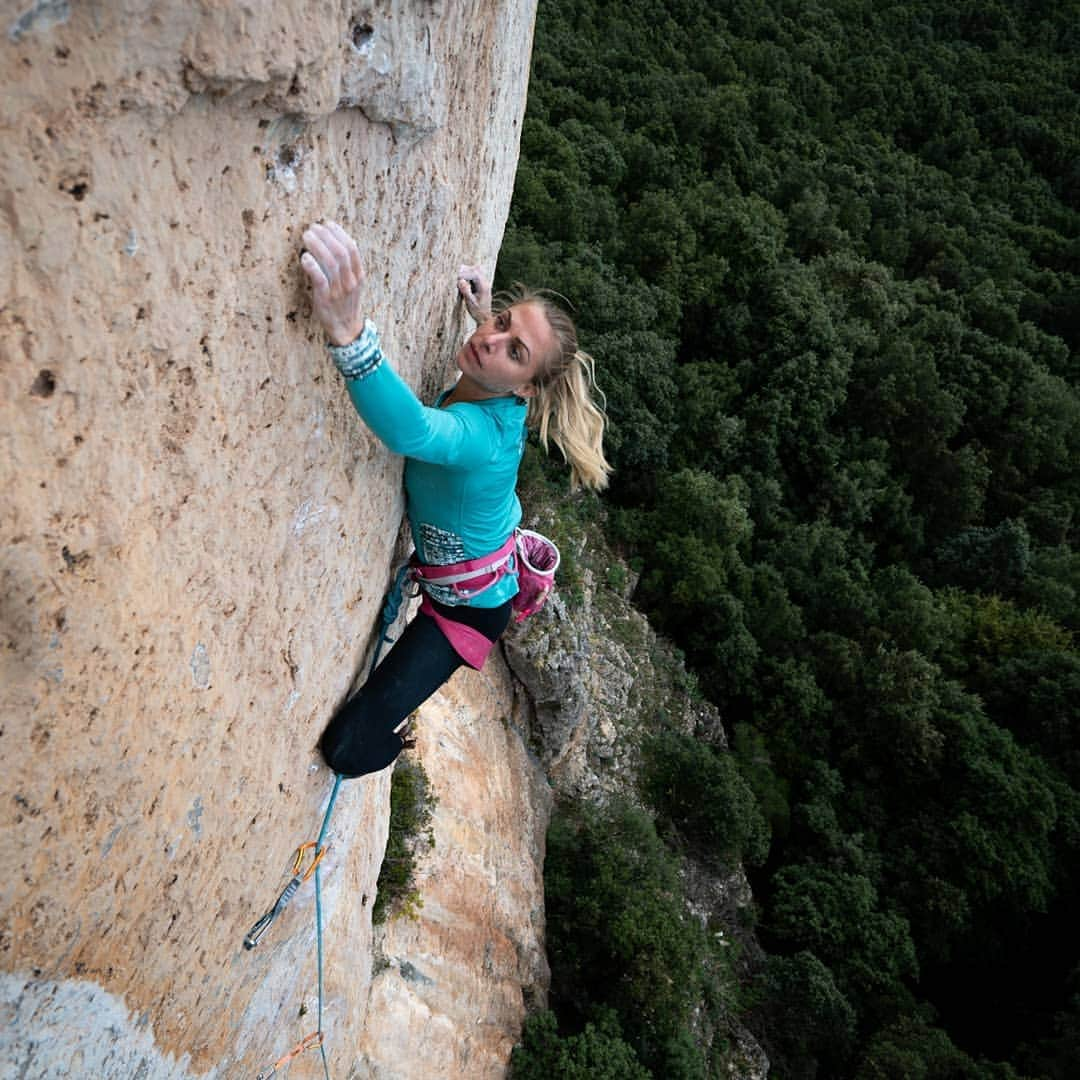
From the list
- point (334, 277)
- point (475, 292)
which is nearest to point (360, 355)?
point (334, 277)

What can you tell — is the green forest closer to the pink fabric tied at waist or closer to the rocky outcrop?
the rocky outcrop

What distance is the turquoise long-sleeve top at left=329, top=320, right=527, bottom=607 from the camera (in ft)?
8.34

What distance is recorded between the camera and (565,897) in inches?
496

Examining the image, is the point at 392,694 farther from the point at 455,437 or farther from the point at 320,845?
the point at 455,437

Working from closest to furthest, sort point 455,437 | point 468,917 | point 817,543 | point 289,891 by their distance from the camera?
point 455,437
point 289,891
point 468,917
point 817,543

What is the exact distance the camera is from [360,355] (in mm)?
2484

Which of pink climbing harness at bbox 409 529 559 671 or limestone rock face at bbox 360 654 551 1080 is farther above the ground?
pink climbing harness at bbox 409 529 559 671

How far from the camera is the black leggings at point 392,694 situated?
11.9 feet

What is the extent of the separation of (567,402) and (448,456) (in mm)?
740

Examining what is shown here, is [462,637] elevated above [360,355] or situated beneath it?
situated beneath

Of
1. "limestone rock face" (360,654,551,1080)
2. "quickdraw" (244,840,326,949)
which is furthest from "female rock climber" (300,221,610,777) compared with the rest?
"limestone rock face" (360,654,551,1080)

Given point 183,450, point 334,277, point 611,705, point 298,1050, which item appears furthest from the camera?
point 611,705

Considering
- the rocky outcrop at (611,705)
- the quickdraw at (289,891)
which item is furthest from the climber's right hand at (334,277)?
the rocky outcrop at (611,705)

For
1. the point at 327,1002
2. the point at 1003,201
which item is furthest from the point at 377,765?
the point at 1003,201
